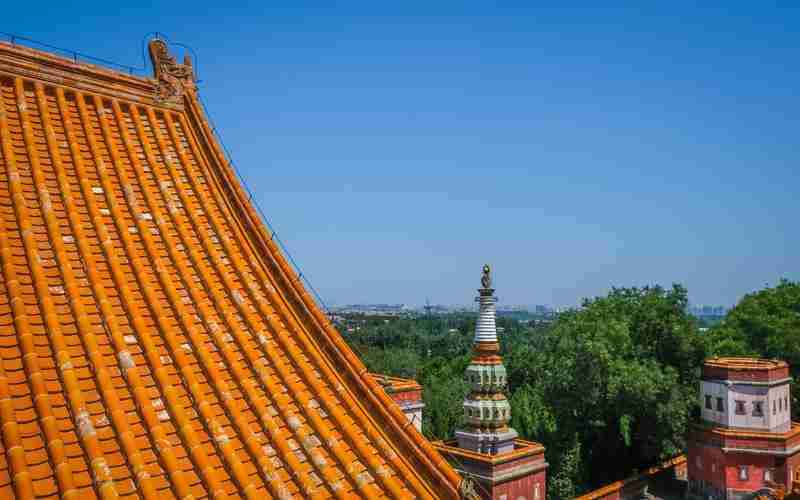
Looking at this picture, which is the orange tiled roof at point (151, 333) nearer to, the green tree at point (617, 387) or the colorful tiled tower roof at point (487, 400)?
the colorful tiled tower roof at point (487, 400)

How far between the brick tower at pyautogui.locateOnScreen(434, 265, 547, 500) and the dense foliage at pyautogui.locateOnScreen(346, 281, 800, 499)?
24.0ft

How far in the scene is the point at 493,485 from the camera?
54.3ft

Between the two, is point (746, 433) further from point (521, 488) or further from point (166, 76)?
point (166, 76)

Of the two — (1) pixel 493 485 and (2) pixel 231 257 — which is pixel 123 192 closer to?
(2) pixel 231 257

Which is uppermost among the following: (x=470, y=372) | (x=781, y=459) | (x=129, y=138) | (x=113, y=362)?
(x=129, y=138)

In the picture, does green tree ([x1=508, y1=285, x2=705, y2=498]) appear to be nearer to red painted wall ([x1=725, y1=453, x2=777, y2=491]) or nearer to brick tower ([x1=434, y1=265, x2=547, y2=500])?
red painted wall ([x1=725, y1=453, x2=777, y2=491])

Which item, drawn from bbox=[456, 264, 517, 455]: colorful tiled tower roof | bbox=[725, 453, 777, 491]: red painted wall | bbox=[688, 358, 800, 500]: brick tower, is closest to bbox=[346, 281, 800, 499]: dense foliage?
bbox=[688, 358, 800, 500]: brick tower

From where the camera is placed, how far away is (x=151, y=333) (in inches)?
202

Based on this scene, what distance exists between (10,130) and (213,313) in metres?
2.60

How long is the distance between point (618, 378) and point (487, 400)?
42.3 feet

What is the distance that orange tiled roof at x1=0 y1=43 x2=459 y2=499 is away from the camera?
4172 mm

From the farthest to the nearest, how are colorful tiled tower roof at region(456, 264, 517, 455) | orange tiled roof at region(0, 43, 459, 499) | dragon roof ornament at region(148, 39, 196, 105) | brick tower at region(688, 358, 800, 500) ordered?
brick tower at region(688, 358, 800, 500)
colorful tiled tower roof at region(456, 264, 517, 455)
dragon roof ornament at region(148, 39, 196, 105)
orange tiled roof at region(0, 43, 459, 499)

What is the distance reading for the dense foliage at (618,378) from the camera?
1097 inches

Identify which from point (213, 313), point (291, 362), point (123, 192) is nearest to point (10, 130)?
point (123, 192)
